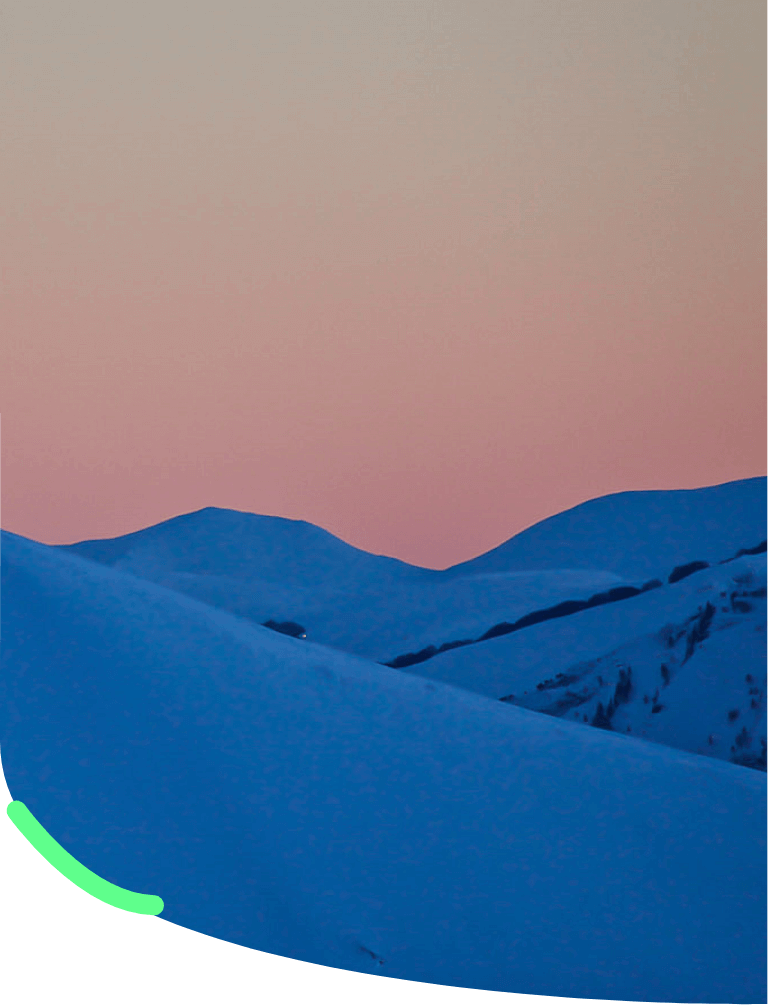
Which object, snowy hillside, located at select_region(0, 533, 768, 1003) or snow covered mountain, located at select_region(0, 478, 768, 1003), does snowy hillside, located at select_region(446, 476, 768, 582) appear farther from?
snowy hillside, located at select_region(0, 533, 768, 1003)

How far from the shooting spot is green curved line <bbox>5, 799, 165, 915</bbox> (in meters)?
1.21

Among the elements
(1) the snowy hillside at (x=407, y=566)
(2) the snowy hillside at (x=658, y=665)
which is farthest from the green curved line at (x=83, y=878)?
(1) the snowy hillside at (x=407, y=566)

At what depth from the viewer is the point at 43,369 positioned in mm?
2840

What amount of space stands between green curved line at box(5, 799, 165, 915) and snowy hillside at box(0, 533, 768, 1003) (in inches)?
0.6

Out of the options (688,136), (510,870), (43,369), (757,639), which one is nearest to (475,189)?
(688,136)

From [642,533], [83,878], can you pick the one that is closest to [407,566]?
[642,533]

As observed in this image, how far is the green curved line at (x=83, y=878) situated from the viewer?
121cm

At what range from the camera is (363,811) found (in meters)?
1.38

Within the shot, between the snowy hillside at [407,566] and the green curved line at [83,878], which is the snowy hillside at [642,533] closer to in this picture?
the snowy hillside at [407,566]

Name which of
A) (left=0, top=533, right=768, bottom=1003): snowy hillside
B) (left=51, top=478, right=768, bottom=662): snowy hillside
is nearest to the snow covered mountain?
(left=0, top=533, right=768, bottom=1003): snowy hillside

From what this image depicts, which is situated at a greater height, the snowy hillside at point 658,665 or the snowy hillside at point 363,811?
the snowy hillside at point 658,665

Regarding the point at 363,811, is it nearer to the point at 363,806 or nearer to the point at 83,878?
the point at 363,806

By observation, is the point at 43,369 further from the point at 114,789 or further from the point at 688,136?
the point at 688,136

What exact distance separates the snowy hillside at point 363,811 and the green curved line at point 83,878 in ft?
0.05
